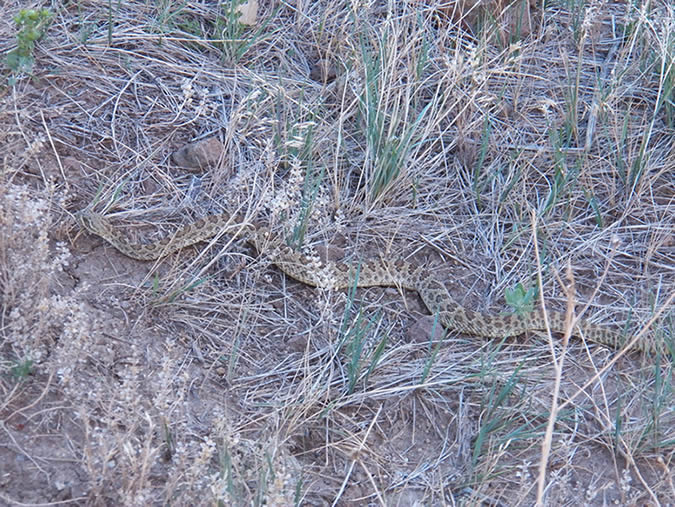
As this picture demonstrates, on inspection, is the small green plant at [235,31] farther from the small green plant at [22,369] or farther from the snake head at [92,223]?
the small green plant at [22,369]

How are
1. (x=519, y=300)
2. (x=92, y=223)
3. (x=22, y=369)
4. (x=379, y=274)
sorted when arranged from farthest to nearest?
(x=379, y=274)
(x=92, y=223)
(x=519, y=300)
(x=22, y=369)

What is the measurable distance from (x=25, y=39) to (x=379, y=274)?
2.80 m

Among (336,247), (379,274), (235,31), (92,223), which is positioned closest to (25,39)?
(92,223)

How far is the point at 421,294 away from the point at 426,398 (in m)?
1.12

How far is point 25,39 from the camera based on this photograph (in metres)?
5.62

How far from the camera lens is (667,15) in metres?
7.37

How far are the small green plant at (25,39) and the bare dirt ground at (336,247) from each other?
6cm

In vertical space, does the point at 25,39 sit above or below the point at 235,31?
above

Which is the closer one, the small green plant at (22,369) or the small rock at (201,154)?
the small green plant at (22,369)

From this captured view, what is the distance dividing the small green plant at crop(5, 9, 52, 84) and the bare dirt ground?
6cm

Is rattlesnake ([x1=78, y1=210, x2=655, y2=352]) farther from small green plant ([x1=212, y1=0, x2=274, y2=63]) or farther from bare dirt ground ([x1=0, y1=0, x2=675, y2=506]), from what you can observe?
small green plant ([x1=212, y1=0, x2=274, y2=63])

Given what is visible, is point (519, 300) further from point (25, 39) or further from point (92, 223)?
point (25, 39)

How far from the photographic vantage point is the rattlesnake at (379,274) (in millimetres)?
5570

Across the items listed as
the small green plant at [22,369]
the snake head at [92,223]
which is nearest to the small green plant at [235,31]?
the snake head at [92,223]
